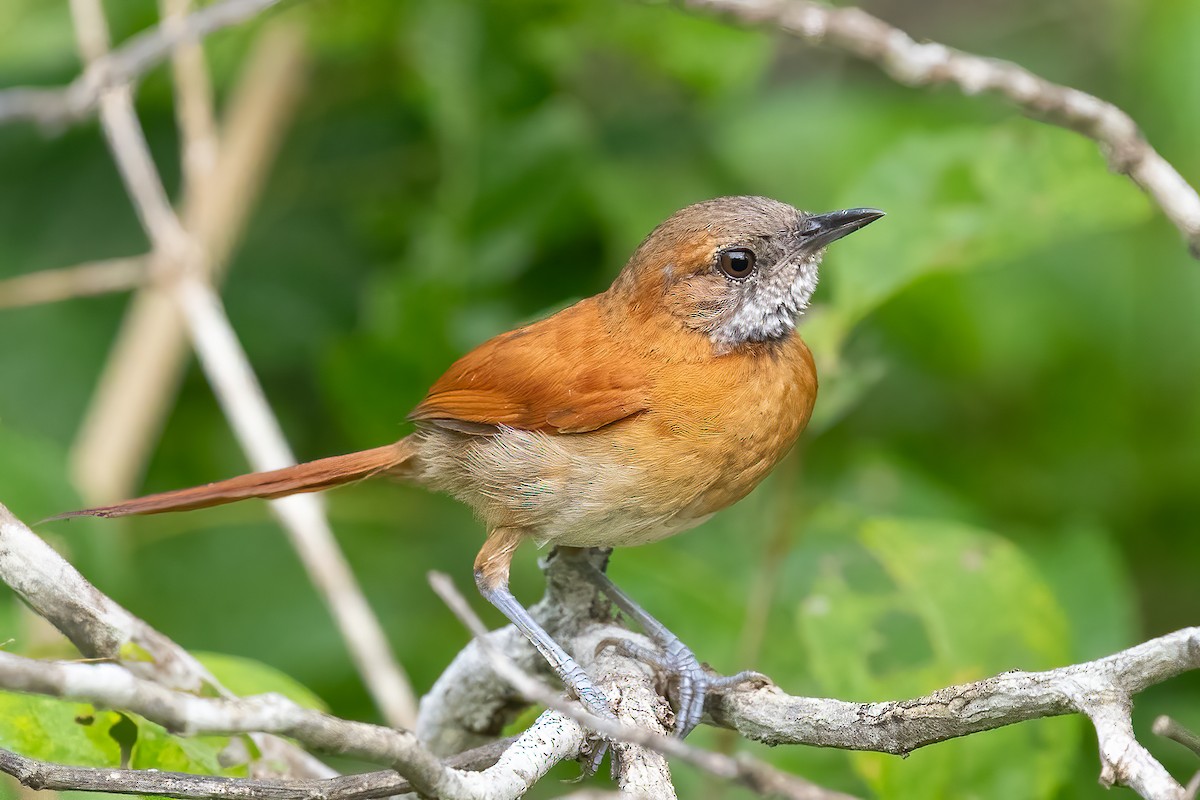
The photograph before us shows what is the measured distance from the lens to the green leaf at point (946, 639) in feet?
11.0

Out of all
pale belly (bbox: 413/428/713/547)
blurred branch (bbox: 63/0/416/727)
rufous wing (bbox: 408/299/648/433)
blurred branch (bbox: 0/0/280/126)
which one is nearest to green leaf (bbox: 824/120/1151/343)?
rufous wing (bbox: 408/299/648/433)

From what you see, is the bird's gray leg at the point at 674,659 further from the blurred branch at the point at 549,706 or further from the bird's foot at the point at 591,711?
the bird's foot at the point at 591,711

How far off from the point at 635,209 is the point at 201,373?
6.98 ft

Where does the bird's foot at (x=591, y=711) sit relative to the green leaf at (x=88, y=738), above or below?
below

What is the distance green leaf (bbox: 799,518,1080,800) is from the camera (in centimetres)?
336

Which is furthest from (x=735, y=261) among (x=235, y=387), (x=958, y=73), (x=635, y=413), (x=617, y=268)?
(x=617, y=268)

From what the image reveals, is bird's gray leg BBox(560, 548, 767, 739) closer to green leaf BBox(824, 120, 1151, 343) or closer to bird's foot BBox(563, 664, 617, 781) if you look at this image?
bird's foot BBox(563, 664, 617, 781)

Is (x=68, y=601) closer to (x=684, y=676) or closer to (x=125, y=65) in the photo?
(x=684, y=676)

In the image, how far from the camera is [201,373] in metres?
5.89

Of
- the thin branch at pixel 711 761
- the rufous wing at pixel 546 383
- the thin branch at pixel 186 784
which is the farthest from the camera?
the rufous wing at pixel 546 383

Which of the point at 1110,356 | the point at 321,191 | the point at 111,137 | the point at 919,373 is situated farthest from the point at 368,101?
the point at 1110,356

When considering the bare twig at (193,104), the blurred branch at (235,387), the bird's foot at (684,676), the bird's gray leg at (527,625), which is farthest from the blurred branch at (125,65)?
the bird's foot at (684,676)

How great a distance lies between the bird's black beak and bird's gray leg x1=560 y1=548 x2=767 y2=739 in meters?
1.04

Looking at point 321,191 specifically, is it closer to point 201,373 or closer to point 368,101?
point 368,101
